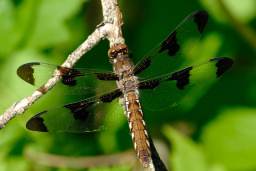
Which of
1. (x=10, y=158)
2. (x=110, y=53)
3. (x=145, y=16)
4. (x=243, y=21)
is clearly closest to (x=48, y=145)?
(x=10, y=158)

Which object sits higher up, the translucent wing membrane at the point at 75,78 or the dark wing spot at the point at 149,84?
the translucent wing membrane at the point at 75,78

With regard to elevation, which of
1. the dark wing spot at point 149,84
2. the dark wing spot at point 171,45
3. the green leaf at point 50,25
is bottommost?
the dark wing spot at point 149,84

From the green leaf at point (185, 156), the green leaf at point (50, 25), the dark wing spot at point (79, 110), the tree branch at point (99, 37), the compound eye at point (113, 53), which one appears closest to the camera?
the tree branch at point (99, 37)

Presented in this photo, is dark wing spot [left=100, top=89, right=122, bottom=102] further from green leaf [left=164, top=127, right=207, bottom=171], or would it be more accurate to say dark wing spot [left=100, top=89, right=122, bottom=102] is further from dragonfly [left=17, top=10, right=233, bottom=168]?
green leaf [left=164, top=127, right=207, bottom=171]

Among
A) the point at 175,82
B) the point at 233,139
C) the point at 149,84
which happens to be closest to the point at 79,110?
the point at 149,84

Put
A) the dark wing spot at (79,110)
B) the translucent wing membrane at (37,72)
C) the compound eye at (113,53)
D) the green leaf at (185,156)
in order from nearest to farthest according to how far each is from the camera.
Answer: the compound eye at (113,53)
the translucent wing membrane at (37,72)
the dark wing spot at (79,110)
the green leaf at (185,156)

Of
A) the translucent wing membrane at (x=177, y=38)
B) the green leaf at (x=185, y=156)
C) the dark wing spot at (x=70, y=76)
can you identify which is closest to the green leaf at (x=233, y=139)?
the green leaf at (x=185, y=156)

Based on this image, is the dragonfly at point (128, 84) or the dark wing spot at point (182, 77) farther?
the dark wing spot at point (182, 77)

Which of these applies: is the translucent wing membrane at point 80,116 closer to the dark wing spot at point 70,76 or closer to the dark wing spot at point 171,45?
the dark wing spot at point 70,76
